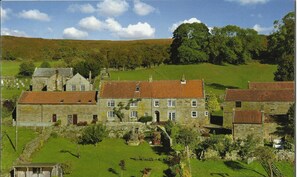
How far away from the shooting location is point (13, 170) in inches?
1391

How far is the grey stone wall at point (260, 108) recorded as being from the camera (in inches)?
1937

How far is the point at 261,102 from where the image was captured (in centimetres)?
4962

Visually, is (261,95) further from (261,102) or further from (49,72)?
(49,72)

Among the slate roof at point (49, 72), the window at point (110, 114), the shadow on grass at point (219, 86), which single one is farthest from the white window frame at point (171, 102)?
the shadow on grass at point (219, 86)

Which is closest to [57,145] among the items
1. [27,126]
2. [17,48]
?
[27,126]

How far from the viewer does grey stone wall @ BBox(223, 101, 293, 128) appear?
4919 centimetres

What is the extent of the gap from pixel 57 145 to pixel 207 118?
17.8 meters

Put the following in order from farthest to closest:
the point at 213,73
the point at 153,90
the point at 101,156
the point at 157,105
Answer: the point at 213,73 < the point at 153,90 < the point at 157,105 < the point at 101,156

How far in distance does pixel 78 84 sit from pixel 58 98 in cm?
894

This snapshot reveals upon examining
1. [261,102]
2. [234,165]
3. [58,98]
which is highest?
[58,98]

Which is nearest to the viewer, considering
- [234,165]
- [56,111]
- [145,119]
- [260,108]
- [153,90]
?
[234,165]

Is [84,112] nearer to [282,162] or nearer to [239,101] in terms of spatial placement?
[239,101]

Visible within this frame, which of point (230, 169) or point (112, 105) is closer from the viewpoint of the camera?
point (230, 169)

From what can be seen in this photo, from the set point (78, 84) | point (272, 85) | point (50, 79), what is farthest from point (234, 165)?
point (50, 79)
